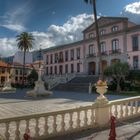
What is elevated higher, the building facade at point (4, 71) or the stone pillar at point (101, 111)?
the building facade at point (4, 71)

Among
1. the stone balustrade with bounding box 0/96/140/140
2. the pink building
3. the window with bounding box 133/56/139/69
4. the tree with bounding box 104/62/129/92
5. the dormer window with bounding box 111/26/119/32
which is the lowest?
the stone balustrade with bounding box 0/96/140/140

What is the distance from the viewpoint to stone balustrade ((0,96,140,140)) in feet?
20.1

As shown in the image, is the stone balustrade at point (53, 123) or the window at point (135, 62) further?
the window at point (135, 62)

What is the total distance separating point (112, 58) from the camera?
41.3m

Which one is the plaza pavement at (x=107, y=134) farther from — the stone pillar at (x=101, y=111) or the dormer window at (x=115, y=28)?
the dormer window at (x=115, y=28)

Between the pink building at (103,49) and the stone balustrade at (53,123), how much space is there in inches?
1157

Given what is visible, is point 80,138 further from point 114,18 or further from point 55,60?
point 55,60

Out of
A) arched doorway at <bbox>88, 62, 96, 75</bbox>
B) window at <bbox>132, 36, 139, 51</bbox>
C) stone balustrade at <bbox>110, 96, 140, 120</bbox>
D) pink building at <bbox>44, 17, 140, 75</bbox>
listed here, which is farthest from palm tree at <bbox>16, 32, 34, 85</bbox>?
stone balustrade at <bbox>110, 96, 140, 120</bbox>

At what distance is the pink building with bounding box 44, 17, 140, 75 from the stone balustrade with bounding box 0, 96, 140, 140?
96.4 ft

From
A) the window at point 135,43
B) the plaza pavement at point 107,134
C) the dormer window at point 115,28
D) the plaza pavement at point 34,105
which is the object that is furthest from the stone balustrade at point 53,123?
the dormer window at point 115,28

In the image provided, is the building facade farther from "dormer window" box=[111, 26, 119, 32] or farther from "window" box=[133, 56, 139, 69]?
"window" box=[133, 56, 139, 69]

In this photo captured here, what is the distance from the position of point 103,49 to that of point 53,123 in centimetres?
3765

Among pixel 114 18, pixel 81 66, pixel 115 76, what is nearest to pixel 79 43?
pixel 81 66

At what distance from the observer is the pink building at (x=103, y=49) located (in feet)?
125
